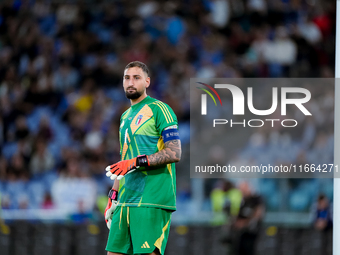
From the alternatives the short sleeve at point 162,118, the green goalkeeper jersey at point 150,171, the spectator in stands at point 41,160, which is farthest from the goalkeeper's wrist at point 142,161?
the spectator in stands at point 41,160

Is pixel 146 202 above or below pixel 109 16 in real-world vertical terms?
below

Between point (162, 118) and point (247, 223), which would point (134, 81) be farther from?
point (247, 223)

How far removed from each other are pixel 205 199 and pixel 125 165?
509cm

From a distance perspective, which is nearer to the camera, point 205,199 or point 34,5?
point 205,199

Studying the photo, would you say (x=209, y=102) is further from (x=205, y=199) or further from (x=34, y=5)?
(x=34, y=5)

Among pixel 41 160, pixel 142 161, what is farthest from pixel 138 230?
pixel 41 160

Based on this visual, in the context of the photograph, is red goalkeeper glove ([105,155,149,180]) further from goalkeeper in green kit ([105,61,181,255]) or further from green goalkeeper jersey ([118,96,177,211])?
green goalkeeper jersey ([118,96,177,211])

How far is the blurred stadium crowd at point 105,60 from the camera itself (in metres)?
10.2

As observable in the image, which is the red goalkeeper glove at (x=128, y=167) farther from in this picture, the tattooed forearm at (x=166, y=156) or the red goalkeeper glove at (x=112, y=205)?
the red goalkeeper glove at (x=112, y=205)

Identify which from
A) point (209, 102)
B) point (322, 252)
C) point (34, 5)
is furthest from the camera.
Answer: point (34, 5)

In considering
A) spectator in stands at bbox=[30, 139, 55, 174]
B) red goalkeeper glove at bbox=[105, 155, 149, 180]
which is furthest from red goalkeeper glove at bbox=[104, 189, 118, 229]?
spectator in stands at bbox=[30, 139, 55, 174]

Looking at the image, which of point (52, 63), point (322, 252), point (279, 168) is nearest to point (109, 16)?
point (52, 63)

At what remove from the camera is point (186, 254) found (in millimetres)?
8047

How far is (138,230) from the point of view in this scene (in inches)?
153
